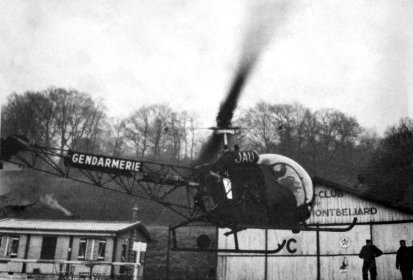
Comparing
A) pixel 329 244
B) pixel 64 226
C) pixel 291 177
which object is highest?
pixel 291 177

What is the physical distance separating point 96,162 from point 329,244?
759 inches

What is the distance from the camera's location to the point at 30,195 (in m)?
54.2

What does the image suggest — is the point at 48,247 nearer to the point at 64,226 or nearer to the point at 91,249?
the point at 64,226

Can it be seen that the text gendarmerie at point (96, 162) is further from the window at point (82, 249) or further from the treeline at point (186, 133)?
the treeline at point (186, 133)

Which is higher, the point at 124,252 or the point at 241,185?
the point at 241,185

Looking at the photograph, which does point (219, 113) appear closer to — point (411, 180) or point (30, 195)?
point (411, 180)

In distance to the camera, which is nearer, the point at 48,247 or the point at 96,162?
the point at 96,162

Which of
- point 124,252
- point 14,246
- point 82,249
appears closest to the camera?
point 82,249

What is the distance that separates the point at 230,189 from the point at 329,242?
17387 mm

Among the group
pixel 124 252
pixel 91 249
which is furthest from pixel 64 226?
pixel 124 252

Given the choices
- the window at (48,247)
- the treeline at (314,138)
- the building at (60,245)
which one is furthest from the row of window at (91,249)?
the treeline at (314,138)

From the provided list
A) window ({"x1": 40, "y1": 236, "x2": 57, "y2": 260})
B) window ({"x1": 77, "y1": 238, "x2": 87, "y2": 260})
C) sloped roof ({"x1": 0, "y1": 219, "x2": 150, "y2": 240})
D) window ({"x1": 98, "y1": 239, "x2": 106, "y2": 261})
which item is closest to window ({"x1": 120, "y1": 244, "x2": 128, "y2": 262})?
sloped roof ({"x1": 0, "y1": 219, "x2": 150, "y2": 240})

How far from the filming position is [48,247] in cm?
3188

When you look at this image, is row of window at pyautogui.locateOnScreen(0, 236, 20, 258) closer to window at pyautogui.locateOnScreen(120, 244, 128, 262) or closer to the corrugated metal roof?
the corrugated metal roof
